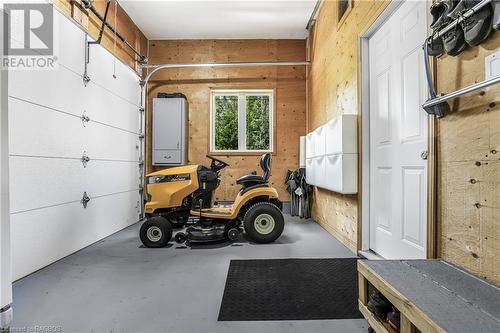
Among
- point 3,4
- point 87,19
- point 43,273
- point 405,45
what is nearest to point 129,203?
point 43,273

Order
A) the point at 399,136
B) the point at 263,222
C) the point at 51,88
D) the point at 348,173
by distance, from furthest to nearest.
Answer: the point at 263,222
the point at 348,173
the point at 51,88
the point at 399,136

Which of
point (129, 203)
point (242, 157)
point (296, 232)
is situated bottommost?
point (296, 232)

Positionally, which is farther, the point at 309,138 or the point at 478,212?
the point at 309,138

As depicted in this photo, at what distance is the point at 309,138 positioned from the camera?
4.33 meters

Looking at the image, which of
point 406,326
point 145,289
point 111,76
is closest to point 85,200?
point 145,289

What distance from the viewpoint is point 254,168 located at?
17.4 ft

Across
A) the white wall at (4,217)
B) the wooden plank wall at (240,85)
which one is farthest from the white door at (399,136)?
the wooden plank wall at (240,85)

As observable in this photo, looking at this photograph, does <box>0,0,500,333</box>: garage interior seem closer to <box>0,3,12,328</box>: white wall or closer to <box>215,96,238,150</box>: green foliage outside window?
<box>0,3,12,328</box>: white wall

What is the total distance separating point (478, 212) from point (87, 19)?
4.16 m

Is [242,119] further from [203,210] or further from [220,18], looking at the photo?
[203,210]

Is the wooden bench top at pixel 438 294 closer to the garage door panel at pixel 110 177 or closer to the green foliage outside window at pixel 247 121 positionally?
Result: the garage door panel at pixel 110 177

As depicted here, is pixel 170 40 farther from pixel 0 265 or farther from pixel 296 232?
pixel 0 265

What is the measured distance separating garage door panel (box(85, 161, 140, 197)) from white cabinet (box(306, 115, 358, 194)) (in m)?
2.76

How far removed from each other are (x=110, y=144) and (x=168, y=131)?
1434mm
